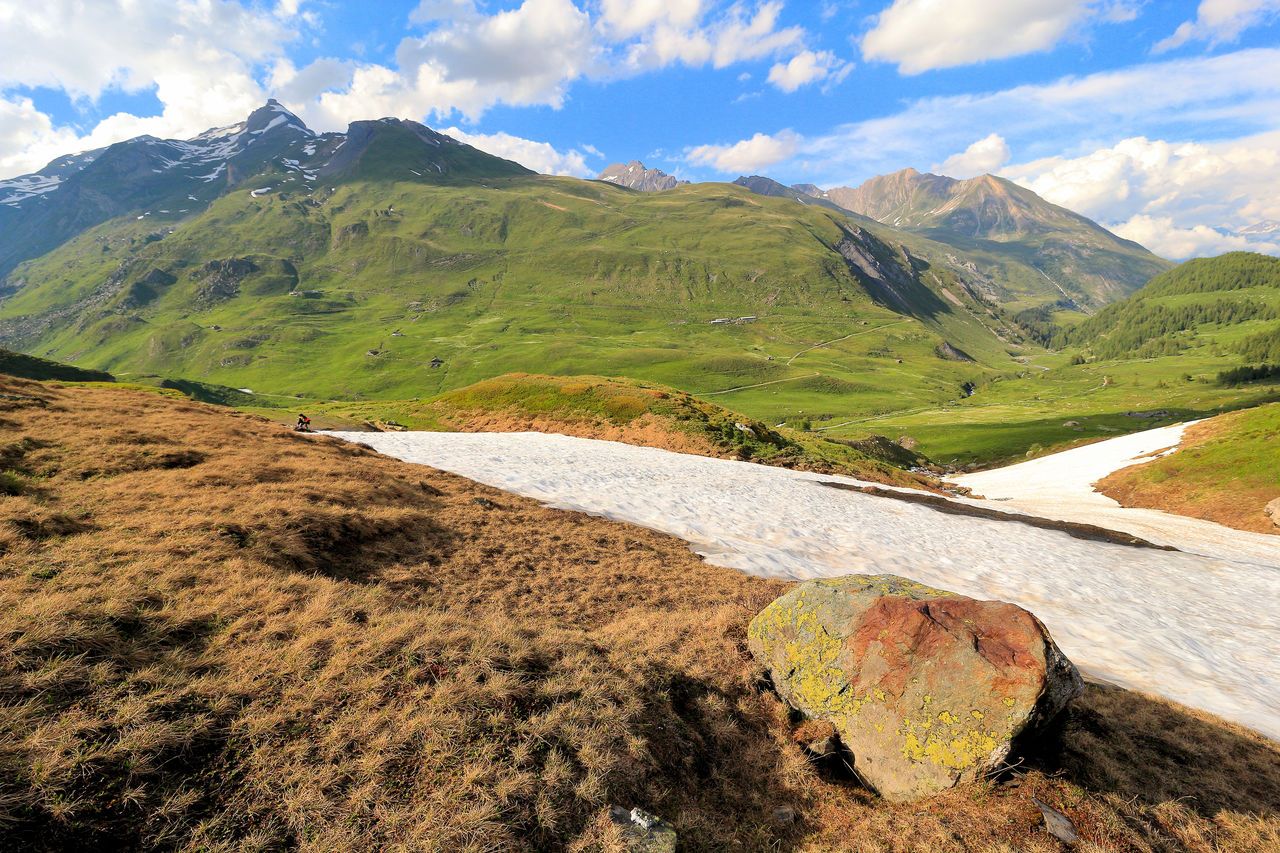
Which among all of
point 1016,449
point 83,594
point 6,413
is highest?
point 6,413

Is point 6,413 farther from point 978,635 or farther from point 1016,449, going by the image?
point 1016,449

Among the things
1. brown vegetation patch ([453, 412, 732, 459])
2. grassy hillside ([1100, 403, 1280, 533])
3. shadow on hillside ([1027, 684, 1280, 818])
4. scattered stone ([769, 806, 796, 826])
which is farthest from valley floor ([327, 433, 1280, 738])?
scattered stone ([769, 806, 796, 826])

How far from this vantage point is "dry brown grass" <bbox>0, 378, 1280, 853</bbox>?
5.98 meters

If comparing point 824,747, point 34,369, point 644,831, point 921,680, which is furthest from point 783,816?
point 34,369

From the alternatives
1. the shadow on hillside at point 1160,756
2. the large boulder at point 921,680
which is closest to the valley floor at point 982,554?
the shadow on hillside at point 1160,756

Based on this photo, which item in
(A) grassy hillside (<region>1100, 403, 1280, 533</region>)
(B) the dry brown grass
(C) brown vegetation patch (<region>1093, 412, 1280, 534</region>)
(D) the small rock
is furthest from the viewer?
(A) grassy hillside (<region>1100, 403, 1280, 533</region>)

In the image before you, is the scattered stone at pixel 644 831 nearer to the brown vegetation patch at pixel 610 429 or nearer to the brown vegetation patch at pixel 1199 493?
the brown vegetation patch at pixel 610 429

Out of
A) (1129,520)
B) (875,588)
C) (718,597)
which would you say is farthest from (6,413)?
(1129,520)

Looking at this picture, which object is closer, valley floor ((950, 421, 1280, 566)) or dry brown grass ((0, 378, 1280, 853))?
dry brown grass ((0, 378, 1280, 853))

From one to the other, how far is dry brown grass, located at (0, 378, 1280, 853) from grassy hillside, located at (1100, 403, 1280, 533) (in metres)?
44.4

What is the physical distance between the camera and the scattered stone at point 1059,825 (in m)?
7.44

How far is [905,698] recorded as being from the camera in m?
9.06

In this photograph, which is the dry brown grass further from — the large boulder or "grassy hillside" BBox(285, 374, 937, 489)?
"grassy hillside" BBox(285, 374, 937, 489)

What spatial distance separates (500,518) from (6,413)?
60.5 ft
